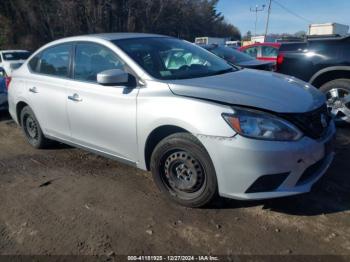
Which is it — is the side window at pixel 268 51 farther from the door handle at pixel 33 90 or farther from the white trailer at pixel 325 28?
the door handle at pixel 33 90

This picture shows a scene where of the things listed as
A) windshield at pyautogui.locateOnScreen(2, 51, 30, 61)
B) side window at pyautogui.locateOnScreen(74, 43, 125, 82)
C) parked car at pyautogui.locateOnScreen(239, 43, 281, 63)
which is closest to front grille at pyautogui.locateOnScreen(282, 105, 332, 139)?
side window at pyautogui.locateOnScreen(74, 43, 125, 82)

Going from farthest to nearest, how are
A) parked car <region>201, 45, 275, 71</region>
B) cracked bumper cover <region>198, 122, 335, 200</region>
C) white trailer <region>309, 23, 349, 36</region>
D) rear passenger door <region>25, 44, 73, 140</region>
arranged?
1. white trailer <region>309, 23, 349, 36</region>
2. parked car <region>201, 45, 275, 71</region>
3. rear passenger door <region>25, 44, 73, 140</region>
4. cracked bumper cover <region>198, 122, 335, 200</region>

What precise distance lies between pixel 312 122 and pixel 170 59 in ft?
5.65

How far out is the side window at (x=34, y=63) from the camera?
17.0 ft

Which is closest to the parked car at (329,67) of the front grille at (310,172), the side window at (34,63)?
the front grille at (310,172)

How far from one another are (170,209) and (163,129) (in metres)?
0.78

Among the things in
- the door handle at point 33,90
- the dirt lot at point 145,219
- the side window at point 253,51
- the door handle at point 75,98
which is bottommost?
the dirt lot at point 145,219

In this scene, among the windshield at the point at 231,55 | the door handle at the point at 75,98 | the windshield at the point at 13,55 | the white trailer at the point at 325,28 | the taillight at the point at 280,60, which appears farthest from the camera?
the white trailer at the point at 325,28

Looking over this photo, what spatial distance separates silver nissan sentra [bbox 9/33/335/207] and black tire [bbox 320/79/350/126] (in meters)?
2.34

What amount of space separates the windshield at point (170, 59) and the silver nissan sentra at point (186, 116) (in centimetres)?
1

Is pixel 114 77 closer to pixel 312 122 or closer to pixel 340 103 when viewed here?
pixel 312 122

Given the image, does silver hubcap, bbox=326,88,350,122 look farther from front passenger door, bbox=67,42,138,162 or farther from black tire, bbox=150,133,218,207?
front passenger door, bbox=67,42,138,162

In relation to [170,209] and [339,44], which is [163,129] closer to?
[170,209]

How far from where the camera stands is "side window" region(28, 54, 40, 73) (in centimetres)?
519
